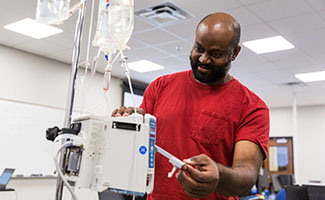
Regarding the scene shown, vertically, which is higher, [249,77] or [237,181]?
[249,77]

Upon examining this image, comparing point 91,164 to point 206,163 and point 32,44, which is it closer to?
point 206,163

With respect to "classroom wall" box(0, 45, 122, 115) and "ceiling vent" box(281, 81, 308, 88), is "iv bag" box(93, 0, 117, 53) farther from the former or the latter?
A: "ceiling vent" box(281, 81, 308, 88)

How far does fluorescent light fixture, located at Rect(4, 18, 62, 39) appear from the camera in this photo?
4488mm

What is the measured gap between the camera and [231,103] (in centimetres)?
124

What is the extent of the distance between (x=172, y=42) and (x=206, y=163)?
164 inches

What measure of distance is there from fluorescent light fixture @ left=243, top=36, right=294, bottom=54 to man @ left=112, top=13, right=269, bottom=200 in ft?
12.1

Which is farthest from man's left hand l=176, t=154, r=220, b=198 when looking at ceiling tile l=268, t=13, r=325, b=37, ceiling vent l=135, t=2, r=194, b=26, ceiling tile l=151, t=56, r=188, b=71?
ceiling tile l=151, t=56, r=188, b=71

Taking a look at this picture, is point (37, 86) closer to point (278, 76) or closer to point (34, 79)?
point (34, 79)

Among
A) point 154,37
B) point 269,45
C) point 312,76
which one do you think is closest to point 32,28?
point 154,37

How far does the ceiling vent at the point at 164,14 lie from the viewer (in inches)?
154

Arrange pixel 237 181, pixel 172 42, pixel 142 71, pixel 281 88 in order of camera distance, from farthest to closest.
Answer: pixel 281 88 < pixel 142 71 < pixel 172 42 < pixel 237 181

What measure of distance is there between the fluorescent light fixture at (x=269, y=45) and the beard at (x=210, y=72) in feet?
12.1

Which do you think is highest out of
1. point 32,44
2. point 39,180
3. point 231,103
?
point 32,44

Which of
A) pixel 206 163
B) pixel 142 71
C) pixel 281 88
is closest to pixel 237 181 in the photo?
pixel 206 163
